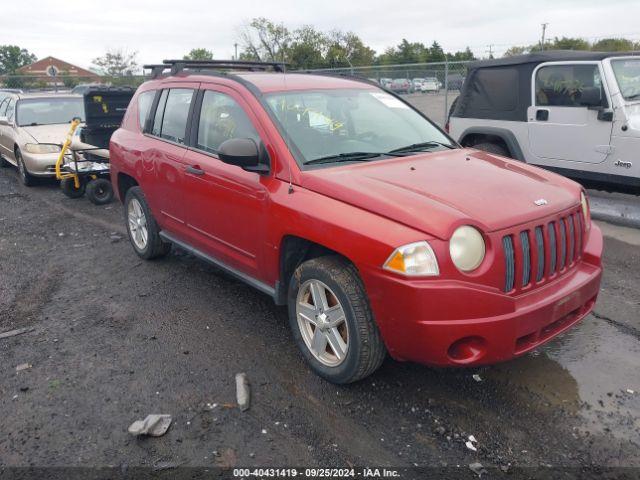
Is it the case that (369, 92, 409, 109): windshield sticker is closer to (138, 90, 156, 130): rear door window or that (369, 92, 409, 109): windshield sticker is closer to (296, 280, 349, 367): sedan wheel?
(296, 280, 349, 367): sedan wheel

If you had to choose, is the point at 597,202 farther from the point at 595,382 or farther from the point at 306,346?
the point at 306,346

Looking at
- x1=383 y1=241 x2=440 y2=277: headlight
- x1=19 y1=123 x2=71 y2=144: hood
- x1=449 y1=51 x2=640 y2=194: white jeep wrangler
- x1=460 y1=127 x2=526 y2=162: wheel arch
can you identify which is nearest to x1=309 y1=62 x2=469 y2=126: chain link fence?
x1=460 y1=127 x2=526 y2=162: wheel arch

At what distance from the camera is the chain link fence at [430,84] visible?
498 inches

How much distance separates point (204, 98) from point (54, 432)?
8.73ft

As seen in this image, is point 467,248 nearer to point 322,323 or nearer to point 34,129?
point 322,323

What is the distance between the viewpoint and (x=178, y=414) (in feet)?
10.3

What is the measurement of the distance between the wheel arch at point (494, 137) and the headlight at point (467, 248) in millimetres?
5206

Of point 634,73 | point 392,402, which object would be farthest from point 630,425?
point 634,73

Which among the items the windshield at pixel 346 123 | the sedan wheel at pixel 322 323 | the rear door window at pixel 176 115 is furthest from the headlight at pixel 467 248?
the rear door window at pixel 176 115

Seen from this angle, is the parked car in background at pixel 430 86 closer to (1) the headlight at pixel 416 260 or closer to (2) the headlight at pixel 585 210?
Answer: (2) the headlight at pixel 585 210

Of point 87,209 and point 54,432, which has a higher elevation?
point 87,209

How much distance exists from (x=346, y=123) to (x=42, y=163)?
7506 millimetres

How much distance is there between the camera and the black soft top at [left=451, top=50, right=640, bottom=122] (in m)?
7.27

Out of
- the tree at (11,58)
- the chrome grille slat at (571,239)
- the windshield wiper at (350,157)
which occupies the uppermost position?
the tree at (11,58)
